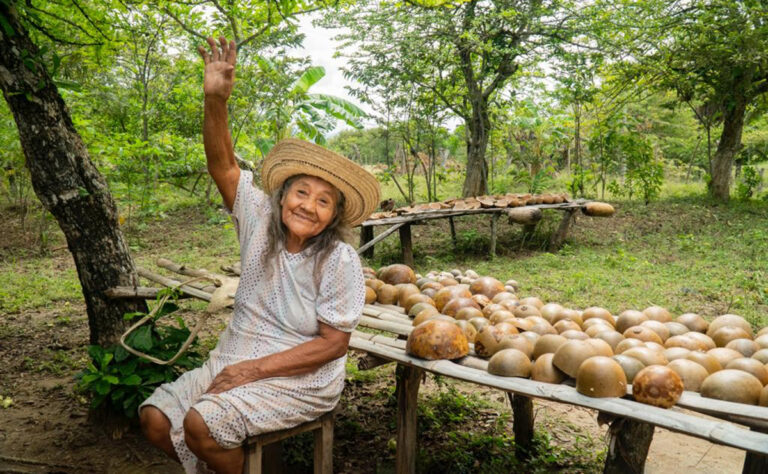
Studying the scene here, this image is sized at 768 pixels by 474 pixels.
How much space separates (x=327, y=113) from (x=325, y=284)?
24.1 feet

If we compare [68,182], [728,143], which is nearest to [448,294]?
[68,182]

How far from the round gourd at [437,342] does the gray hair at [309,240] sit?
0.58 metres

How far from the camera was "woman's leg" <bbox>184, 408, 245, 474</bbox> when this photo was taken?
196cm

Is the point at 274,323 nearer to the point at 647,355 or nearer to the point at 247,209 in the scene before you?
the point at 247,209

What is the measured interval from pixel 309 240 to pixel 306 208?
15cm

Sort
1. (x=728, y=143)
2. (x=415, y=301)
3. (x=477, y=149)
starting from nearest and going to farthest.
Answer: (x=415, y=301) → (x=728, y=143) → (x=477, y=149)

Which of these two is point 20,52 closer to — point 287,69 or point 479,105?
point 287,69

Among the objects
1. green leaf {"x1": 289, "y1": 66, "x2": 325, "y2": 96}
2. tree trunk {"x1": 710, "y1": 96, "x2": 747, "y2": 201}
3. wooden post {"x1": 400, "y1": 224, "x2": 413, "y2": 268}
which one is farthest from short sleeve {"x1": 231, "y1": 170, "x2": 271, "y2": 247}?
tree trunk {"x1": 710, "y1": 96, "x2": 747, "y2": 201}

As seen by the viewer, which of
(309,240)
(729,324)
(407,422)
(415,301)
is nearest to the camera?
(309,240)

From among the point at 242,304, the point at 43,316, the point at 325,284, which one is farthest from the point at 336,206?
the point at 43,316

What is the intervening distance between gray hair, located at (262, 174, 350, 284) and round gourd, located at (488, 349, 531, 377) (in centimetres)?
83

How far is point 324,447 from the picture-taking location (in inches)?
93.6

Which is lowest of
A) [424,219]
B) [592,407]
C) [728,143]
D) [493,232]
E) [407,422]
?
[407,422]

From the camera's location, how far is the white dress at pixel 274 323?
214 centimetres
